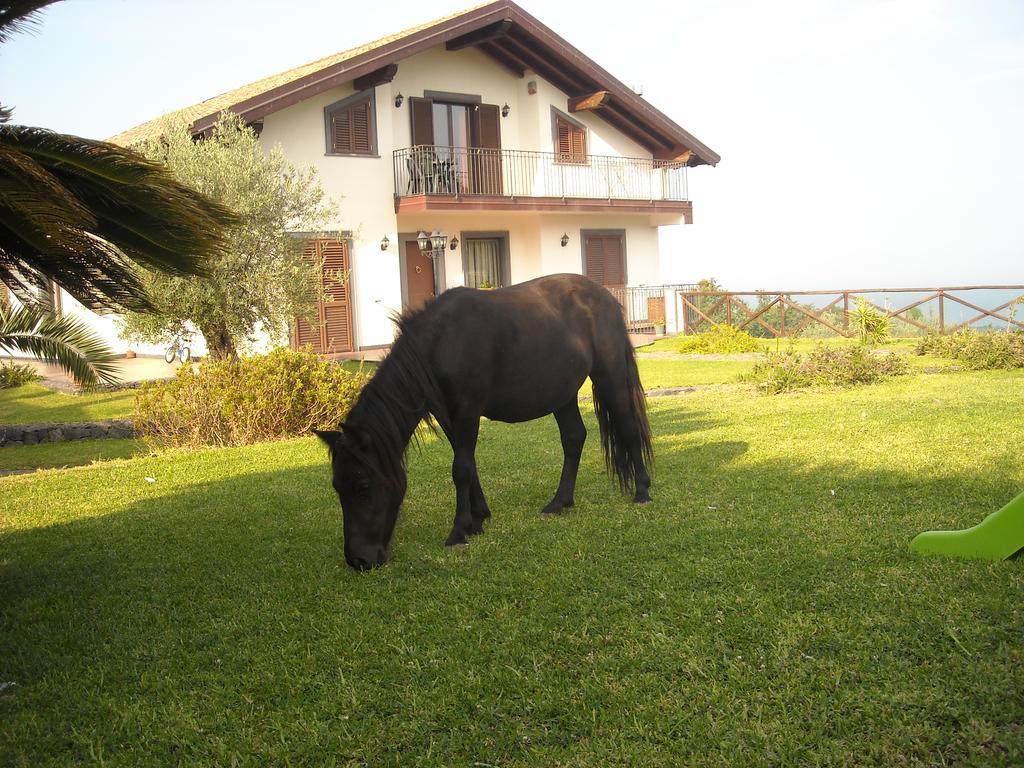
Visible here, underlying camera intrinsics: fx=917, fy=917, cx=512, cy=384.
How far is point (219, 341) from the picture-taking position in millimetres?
13492

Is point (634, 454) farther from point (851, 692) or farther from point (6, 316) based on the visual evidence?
point (6, 316)

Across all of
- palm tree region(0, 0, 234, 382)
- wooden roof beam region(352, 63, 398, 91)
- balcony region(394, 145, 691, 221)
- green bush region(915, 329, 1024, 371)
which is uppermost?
wooden roof beam region(352, 63, 398, 91)

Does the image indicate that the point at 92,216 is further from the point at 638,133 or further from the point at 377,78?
the point at 638,133

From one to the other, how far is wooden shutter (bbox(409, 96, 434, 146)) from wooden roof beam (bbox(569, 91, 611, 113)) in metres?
4.23

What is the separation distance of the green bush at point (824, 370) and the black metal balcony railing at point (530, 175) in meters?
9.54

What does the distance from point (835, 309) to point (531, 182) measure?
26.4ft

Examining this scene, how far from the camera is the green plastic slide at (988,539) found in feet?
14.6

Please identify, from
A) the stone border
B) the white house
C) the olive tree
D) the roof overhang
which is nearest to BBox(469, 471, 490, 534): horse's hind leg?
the stone border

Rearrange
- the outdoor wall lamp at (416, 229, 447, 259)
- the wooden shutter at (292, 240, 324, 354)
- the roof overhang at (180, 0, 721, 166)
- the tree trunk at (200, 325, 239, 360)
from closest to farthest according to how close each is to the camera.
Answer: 1. the tree trunk at (200, 325, 239, 360)
2. the roof overhang at (180, 0, 721, 166)
3. the outdoor wall lamp at (416, 229, 447, 259)
4. the wooden shutter at (292, 240, 324, 354)

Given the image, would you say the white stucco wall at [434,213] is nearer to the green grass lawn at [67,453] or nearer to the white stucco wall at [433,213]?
the white stucco wall at [433,213]

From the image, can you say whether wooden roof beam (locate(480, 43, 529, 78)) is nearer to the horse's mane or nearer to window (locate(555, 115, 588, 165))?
window (locate(555, 115, 588, 165))

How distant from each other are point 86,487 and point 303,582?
4.44 meters

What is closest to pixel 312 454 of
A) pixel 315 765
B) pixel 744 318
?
pixel 315 765

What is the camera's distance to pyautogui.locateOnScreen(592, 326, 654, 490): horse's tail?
21.5 feet
